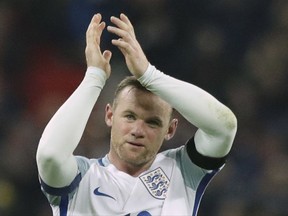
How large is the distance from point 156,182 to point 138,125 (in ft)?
0.89

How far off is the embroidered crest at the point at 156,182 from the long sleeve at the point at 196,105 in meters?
0.30

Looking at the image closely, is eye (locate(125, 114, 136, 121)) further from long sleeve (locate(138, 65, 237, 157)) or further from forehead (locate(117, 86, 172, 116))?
long sleeve (locate(138, 65, 237, 157))

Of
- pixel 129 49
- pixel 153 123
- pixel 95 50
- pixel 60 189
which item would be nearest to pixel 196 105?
pixel 153 123

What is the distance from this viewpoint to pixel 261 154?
5.69 metres

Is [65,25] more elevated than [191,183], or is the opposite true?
[65,25]

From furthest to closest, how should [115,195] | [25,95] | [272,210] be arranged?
[25,95] < [272,210] < [115,195]

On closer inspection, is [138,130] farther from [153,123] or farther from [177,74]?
[177,74]

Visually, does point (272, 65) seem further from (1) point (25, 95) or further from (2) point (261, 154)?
(1) point (25, 95)

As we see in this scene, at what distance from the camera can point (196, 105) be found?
3049 millimetres

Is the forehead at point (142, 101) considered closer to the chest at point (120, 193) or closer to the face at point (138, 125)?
the face at point (138, 125)

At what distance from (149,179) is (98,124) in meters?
2.37

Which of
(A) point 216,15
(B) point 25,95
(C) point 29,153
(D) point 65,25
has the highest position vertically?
(A) point 216,15

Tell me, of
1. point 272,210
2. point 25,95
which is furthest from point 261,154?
point 25,95

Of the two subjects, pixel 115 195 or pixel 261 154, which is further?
pixel 261 154
